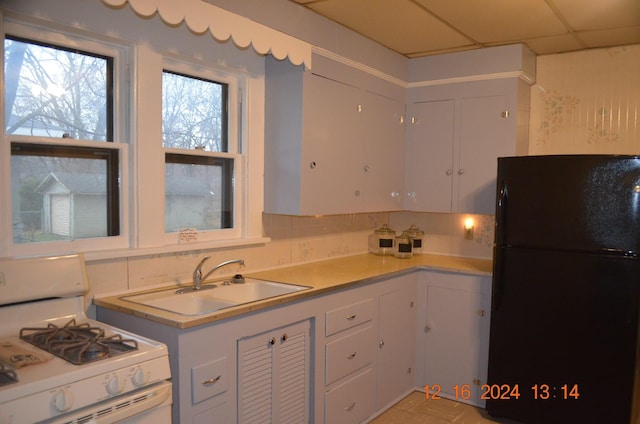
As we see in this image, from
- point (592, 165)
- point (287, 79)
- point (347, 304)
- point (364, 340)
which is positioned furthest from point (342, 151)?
point (592, 165)

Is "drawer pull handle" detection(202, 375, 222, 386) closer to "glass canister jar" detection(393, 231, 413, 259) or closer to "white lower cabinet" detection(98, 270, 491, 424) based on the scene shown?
"white lower cabinet" detection(98, 270, 491, 424)

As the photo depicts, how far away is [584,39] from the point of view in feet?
10.6

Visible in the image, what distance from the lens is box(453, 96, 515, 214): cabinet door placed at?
347cm

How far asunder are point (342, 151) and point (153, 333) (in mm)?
1655

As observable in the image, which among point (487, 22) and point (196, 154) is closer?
point (196, 154)

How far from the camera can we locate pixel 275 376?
2311 mm

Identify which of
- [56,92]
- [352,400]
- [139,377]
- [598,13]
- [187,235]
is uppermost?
[598,13]

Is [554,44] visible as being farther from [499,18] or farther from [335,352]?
[335,352]

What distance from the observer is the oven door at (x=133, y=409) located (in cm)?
144

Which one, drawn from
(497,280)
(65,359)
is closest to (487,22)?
(497,280)

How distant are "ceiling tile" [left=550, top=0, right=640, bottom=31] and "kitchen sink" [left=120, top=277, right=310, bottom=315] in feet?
6.73

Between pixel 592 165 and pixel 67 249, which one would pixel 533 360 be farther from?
pixel 67 249

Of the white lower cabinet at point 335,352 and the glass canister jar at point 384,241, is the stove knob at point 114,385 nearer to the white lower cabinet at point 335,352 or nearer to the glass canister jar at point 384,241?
the white lower cabinet at point 335,352

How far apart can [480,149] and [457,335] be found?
1.30 metres
